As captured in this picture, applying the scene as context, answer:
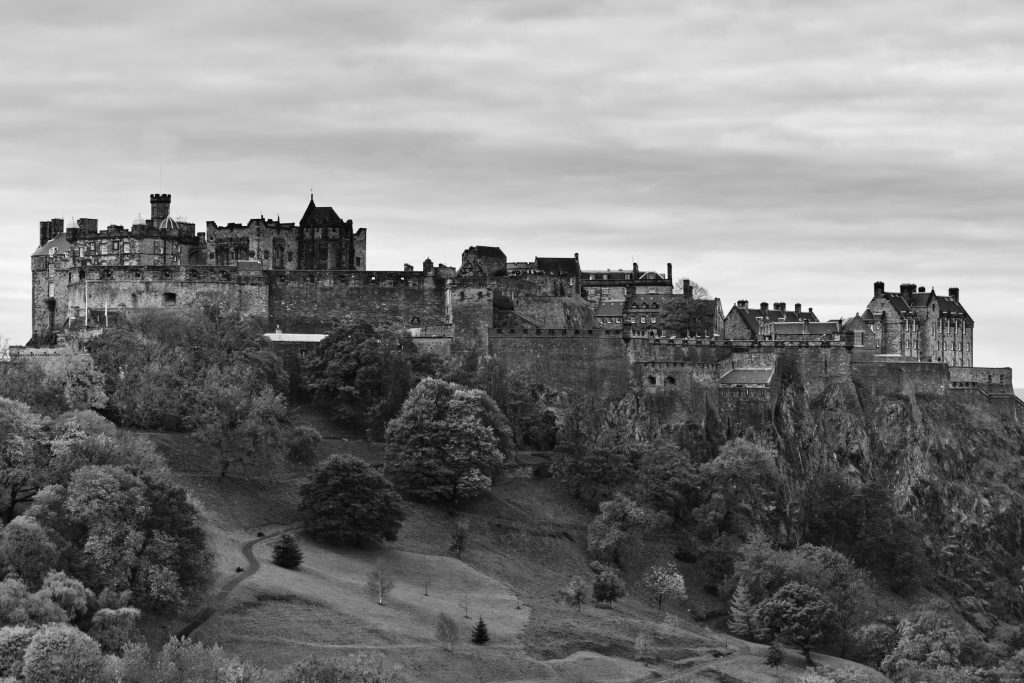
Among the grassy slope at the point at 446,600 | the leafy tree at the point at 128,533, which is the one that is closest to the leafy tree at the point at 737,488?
the grassy slope at the point at 446,600

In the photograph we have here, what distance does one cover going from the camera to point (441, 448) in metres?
86.6

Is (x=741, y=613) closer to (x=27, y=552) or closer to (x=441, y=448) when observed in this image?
(x=441, y=448)

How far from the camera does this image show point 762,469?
92750mm

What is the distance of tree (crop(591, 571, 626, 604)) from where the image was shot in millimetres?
78125

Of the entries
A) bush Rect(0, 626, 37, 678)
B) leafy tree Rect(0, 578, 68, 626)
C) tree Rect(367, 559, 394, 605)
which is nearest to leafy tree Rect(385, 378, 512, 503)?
tree Rect(367, 559, 394, 605)

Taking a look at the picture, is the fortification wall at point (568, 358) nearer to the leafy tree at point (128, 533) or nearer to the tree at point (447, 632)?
the tree at point (447, 632)

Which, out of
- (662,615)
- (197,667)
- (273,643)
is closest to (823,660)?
(662,615)

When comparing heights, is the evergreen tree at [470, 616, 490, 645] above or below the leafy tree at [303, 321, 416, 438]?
below

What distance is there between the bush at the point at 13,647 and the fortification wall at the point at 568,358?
163 feet

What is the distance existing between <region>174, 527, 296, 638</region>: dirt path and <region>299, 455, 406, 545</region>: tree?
115 inches

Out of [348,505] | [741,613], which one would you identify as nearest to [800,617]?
[741,613]

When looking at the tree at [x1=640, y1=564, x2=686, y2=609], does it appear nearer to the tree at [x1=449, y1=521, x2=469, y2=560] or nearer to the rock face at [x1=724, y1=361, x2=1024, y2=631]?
the tree at [x1=449, y1=521, x2=469, y2=560]

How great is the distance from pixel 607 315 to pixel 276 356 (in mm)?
38302

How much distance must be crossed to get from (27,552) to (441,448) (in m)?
30.9
